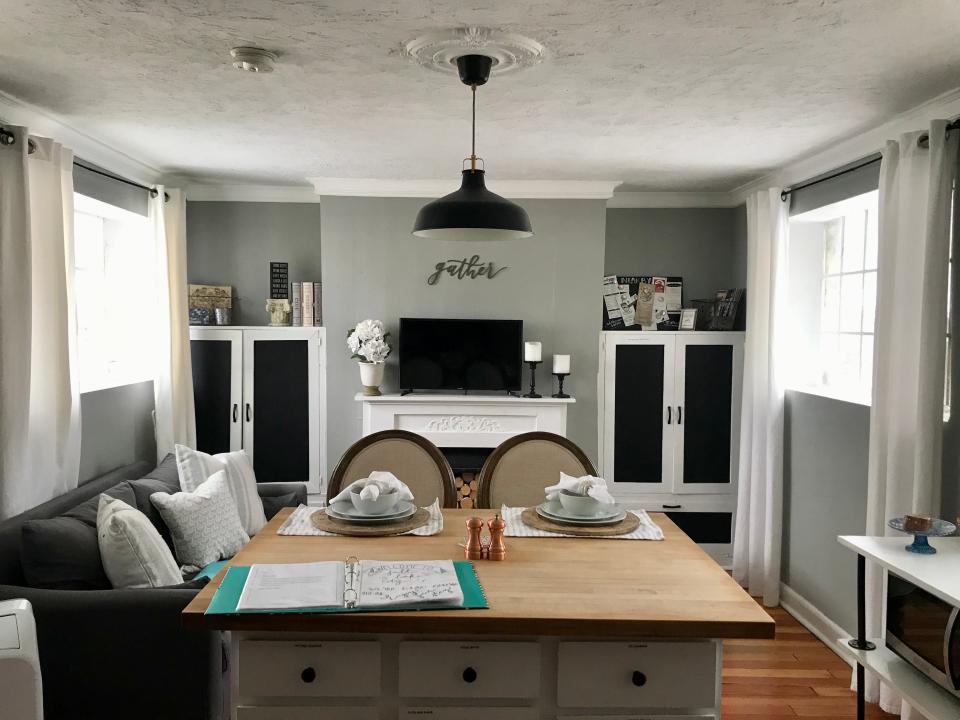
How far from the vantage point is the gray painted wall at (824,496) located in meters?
3.67

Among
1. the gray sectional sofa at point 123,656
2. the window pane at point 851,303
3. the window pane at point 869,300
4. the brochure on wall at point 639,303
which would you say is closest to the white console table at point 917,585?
the window pane at point 869,300

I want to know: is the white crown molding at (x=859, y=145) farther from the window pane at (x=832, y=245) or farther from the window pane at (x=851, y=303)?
the window pane at (x=851, y=303)

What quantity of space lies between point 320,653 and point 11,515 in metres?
1.84

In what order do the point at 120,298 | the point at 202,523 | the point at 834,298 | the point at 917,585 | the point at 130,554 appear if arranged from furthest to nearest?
the point at 120,298 < the point at 834,298 < the point at 202,523 < the point at 130,554 < the point at 917,585

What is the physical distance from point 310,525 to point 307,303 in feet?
9.51

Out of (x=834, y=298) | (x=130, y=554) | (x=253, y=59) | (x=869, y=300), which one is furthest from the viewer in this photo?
(x=834, y=298)

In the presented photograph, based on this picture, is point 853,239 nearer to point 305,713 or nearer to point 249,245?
point 305,713

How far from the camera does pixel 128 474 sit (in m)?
3.98

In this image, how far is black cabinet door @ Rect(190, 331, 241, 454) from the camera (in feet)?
16.4

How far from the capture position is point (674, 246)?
5.41 m

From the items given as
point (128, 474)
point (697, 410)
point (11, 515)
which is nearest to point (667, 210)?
point (697, 410)

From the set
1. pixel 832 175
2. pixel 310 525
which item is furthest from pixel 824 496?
pixel 310 525

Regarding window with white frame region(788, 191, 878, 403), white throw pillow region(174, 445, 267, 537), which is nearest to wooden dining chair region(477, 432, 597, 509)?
white throw pillow region(174, 445, 267, 537)

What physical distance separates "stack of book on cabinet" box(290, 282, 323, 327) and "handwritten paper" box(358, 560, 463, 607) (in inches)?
129
